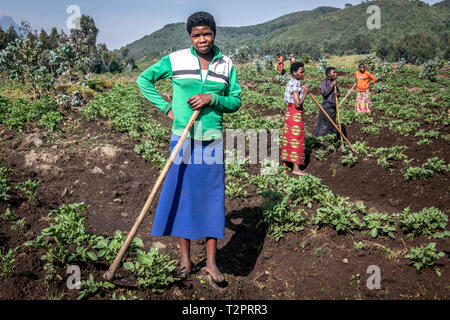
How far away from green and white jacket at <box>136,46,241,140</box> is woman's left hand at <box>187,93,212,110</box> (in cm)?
6

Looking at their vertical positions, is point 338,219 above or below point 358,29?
below

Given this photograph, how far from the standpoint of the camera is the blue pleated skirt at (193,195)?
2619mm

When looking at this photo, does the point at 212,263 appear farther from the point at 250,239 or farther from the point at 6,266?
the point at 6,266

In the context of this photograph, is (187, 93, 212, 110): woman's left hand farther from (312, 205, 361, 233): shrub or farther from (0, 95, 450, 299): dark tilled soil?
(312, 205, 361, 233): shrub

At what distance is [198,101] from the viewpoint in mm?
2400

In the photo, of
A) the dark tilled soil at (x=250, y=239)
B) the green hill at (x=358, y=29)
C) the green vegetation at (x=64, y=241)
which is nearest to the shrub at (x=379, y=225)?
the dark tilled soil at (x=250, y=239)

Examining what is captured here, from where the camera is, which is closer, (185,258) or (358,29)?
(185,258)

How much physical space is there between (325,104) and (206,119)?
199 inches

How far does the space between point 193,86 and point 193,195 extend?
875 millimetres

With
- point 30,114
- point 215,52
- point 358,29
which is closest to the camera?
point 215,52

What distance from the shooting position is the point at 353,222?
3.58m

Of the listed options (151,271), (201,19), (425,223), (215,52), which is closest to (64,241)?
(151,271)

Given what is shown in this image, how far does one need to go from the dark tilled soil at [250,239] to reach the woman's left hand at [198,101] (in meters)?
1.46
